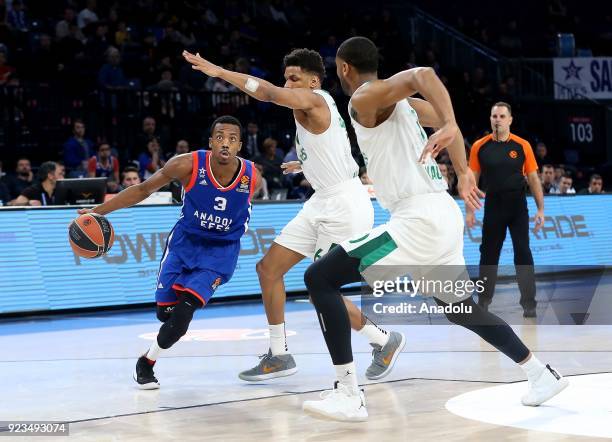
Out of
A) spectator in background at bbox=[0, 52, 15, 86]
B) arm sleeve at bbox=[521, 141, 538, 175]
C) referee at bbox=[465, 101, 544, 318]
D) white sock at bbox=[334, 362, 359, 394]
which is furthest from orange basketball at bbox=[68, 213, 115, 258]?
spectator in background at bbox=[0, 52, 15, 86]

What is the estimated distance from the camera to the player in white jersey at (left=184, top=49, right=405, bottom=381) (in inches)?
270

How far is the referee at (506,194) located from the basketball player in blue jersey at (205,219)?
377cm

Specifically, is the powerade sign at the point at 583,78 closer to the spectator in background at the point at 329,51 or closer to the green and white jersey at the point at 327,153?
the spectator in background at the point at 329,51

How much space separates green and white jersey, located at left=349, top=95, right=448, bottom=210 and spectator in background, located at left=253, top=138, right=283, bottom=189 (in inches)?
404

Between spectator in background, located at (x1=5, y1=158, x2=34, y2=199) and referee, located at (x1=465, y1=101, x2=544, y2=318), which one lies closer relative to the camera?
referee, located at (x1=465, y1=101, x2=544, y2=318)

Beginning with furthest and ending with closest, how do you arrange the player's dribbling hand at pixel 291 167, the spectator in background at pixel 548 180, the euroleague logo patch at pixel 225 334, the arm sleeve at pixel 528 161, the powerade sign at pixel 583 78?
the powerade sign at pixel 583 78 → the spectator in background at pixel 548 180 → the arm sleeve at pixel 528 161 → the euroleague logo patch at pixel 225 334 → the player's dribbling hand at pixel 291 167

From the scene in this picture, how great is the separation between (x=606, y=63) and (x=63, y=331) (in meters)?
16.3

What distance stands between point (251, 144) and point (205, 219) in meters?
10.2

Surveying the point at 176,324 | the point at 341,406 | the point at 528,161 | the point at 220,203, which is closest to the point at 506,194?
the point at 528,161

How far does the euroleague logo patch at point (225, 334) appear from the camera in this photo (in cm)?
916

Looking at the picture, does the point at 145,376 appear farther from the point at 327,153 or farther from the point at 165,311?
the point at 327,153

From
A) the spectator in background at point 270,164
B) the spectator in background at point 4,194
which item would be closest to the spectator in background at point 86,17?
the spectator in background at point 270,164

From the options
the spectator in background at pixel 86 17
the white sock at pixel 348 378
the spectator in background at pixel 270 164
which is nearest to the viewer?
the white sock at pixel 348 378

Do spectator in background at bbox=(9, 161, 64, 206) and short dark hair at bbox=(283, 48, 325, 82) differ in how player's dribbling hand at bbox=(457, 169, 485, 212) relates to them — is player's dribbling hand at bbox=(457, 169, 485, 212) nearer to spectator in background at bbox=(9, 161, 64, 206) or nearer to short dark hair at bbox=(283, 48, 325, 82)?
short dark hair at bbox=(283, 48, 325, 82)
